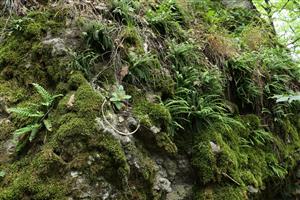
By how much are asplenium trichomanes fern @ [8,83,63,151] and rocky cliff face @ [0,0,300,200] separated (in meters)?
0.01

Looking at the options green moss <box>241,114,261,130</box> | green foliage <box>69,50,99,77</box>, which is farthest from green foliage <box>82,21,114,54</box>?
green moss <box>241,114,261,130</box>

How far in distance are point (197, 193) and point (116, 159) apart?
124 centimetres

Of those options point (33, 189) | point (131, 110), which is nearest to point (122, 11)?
point (131, 110)

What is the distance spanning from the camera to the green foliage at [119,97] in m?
3.48

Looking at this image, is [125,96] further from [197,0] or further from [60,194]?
[197,0]

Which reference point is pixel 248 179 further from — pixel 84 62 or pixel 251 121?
pixel 84 62

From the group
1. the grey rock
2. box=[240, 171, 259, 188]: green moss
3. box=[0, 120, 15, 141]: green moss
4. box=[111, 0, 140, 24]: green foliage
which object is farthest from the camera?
box=[111, 0, 140, 24]: green foliage

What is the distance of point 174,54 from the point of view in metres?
4.74

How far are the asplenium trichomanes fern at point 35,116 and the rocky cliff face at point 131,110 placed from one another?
12 millimetres

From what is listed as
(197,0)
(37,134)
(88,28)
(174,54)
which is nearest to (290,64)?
(197,0)

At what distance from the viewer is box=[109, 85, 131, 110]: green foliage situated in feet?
11.4

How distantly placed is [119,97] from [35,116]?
904mm

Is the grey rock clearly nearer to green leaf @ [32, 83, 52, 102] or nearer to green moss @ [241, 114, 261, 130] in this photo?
Answer: green leaf @ [32, 83, 52, 102]

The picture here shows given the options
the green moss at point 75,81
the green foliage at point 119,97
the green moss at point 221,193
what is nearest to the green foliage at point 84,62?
the green moss at point 75,81
